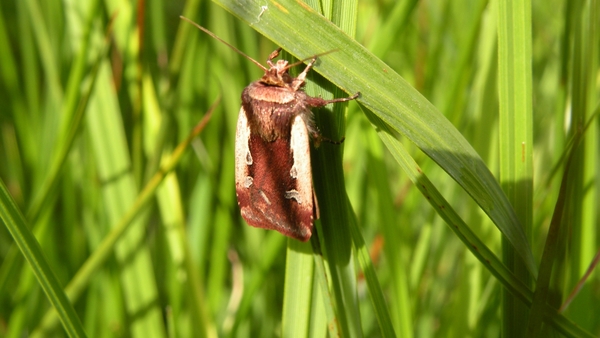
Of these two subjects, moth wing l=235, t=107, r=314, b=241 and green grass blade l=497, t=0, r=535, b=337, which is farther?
moth wing l=235, t=107, r=314, b=241

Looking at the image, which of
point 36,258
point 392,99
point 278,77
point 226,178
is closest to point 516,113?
point 392,99

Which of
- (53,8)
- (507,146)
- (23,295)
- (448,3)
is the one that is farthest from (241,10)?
(53,8)

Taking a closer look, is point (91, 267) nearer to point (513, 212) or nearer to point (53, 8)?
point (513, 212)

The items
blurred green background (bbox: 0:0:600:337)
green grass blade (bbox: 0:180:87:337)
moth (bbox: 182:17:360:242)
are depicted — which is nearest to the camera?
green grass blade (bbox: 0:180:87:337)

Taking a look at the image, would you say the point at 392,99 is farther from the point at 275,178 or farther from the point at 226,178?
the point at 226,178

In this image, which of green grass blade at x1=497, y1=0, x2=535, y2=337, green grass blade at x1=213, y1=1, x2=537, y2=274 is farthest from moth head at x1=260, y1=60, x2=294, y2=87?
green grass blade at x1=497, y1=0, x2=535, y2=337

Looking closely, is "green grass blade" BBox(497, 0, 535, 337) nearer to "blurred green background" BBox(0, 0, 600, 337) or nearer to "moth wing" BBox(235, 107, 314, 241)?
"blurred green background" BBox(0, 0, 600, 337)

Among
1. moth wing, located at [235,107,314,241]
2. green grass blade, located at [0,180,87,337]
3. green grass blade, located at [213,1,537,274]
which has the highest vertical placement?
green grass blade, located at [213,1,537,274]
